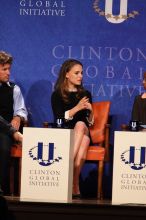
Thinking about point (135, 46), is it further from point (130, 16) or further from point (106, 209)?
point (106, 209)

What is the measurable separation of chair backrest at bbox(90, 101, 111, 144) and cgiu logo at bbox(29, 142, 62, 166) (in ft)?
4.67

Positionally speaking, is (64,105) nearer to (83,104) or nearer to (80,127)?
(83,104)

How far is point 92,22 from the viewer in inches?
258

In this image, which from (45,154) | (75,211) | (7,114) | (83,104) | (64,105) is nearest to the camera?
(75,211)

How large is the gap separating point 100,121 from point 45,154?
156 cm

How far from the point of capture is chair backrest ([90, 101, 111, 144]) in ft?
19.9

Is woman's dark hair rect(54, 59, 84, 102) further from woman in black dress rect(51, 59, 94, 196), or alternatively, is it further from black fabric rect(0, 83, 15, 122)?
black fabric rect(0, 83, 15, 122)

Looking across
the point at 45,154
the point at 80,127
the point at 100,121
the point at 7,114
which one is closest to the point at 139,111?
the point at 100,121

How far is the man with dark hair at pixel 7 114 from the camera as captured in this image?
558 centimetres

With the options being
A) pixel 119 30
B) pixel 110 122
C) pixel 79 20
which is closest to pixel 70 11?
pixel 79 20

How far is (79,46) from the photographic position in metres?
6.55

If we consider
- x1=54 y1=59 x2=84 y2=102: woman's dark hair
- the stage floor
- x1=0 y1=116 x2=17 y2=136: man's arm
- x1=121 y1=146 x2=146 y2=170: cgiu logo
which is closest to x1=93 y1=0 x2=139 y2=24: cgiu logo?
x1=54 y1=59 x2=84 y2=102: woman's dark hair

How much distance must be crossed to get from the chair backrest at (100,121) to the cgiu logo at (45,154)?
1423 mm

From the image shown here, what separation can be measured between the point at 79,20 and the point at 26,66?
79cm
